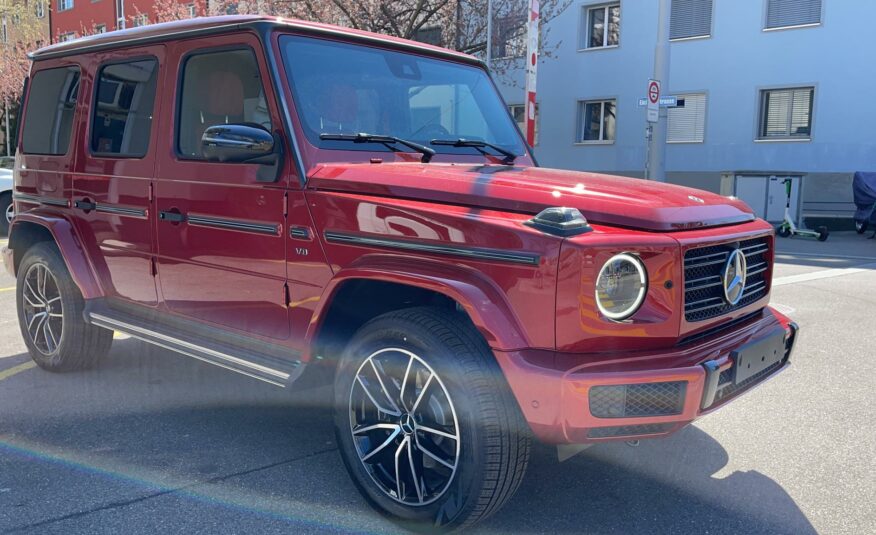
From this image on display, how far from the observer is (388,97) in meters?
3.93

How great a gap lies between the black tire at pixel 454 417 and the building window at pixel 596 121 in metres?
22.2

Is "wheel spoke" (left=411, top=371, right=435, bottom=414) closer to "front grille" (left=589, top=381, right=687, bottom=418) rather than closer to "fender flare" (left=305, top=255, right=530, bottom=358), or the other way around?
"fender flare" (left=305, top=255, right=530, bottom=358)

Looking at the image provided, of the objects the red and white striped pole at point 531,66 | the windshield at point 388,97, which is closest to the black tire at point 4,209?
the red and white striped pole at point 531,66

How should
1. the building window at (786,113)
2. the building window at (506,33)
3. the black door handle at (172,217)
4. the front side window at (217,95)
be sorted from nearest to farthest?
the front side window at (217,95), the black door handle at (172,217), the building window at (786,113), the building window at (506,33)

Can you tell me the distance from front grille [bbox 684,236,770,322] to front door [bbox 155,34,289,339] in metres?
1.74

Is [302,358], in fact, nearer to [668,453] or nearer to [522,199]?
[522,199]

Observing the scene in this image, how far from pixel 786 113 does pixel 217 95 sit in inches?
804

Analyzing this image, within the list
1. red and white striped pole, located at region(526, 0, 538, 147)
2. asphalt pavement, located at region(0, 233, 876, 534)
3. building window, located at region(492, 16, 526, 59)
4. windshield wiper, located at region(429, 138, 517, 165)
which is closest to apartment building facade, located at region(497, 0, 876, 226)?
building window, located at region(492, 16, 526, 59)

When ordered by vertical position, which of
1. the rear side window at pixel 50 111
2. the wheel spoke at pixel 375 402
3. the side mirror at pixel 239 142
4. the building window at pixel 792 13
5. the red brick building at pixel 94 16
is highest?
the red brick building at pixel 94 16

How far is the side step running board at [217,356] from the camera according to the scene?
340cm

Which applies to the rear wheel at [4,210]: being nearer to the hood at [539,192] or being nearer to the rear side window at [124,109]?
the rear side window at [124,109]

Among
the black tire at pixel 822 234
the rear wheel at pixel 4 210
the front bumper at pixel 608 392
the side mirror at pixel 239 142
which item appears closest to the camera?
the front bumper at pixel 608 392

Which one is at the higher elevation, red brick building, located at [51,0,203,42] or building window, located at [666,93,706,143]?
red brick building, located at [51,0,203,42]

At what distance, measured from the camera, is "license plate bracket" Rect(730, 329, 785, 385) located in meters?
2.91
